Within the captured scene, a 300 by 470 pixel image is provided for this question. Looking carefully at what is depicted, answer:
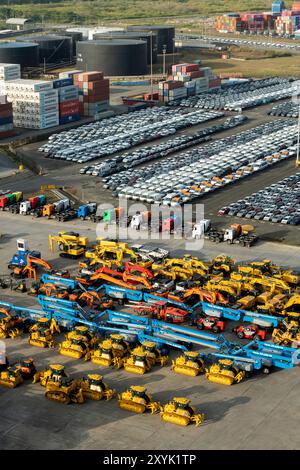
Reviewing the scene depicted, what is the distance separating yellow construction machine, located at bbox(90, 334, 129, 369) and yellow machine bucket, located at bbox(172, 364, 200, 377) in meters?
3.57

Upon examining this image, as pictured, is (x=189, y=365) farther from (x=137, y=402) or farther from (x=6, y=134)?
(x=6, y=134)

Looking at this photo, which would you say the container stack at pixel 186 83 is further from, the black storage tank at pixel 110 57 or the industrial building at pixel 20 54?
the industrial building at pixel 20 54

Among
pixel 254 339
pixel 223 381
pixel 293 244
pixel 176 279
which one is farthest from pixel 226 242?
pixel 223 381

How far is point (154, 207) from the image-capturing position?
83.8 meters

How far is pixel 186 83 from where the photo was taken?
15488 centimetres

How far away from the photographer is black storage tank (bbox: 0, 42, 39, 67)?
17712cm

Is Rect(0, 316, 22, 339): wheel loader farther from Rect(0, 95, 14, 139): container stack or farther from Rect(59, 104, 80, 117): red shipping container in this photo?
Rect(59, 104, 80, 117): red shipping container

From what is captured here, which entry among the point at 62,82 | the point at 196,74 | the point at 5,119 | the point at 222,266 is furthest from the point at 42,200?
the point at 196,74

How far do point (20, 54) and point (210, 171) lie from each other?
319ft

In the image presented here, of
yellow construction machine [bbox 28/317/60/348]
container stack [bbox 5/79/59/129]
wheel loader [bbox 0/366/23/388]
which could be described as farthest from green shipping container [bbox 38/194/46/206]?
container stack [bbox 5/79/59/129]

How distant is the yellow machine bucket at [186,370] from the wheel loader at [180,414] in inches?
196

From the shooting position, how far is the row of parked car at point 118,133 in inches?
4305

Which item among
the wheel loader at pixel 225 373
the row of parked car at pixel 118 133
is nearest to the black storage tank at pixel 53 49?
the row of parked car at pixel 118 133
